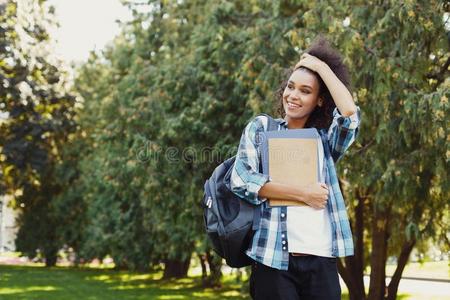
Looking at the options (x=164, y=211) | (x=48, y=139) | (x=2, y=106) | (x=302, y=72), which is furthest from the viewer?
(x=48, y=139)

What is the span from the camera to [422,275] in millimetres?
24906

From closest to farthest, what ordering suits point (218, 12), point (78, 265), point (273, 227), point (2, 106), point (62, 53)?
point (273, 227), point (218, 12), point (2, 106), point (62, 53), point (78, 265)

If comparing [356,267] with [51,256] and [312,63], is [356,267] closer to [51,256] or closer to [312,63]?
[312,63]

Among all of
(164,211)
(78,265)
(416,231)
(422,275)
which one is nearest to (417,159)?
(416,231)

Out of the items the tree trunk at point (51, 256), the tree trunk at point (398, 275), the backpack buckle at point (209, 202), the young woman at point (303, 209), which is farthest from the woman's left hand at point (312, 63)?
the tree trunk at point (51, 256)

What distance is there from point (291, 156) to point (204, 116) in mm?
8841

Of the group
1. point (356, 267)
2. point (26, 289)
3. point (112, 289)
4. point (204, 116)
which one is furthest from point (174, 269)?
point (204, 116)

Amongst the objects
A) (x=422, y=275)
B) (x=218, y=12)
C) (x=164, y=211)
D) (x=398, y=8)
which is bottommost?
(x=422, y=275)

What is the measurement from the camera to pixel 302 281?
8.19 feet

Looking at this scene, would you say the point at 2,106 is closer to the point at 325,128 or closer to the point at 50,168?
the point at 50,168

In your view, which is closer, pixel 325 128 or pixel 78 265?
pixel 325 128

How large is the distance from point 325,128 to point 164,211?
35.1ft

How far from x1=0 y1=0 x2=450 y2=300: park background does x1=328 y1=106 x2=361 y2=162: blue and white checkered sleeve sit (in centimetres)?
57

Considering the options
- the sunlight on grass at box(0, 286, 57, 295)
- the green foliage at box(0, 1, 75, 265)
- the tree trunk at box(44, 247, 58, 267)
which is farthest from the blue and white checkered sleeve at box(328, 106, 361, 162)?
the tree trunk at box(44, 247, 58, 267)
